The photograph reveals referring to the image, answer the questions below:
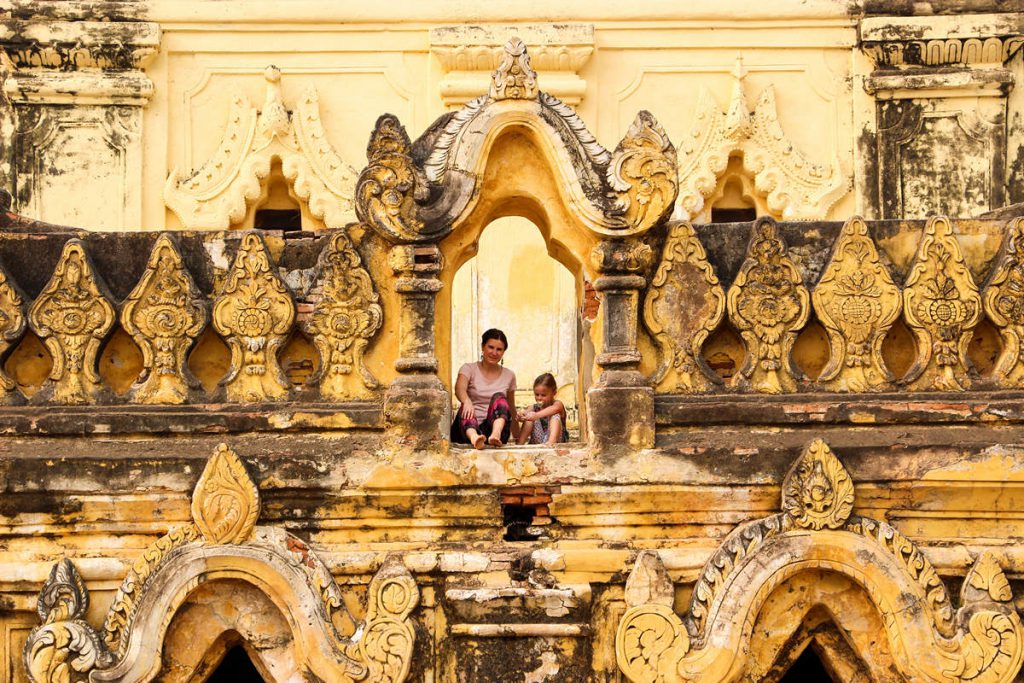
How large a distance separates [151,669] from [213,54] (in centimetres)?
657

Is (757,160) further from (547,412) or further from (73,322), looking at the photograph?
(73,322)

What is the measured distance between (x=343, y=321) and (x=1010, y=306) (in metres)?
3.42

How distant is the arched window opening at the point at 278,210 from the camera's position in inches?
563

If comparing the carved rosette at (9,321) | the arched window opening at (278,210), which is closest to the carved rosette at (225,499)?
the carved rosette at (9,321)

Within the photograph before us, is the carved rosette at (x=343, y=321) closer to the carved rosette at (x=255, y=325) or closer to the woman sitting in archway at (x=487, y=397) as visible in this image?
the carved rosette at (x=255, y=325)

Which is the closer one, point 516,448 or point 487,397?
point 516,448

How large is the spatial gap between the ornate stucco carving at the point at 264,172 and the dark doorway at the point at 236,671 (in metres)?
4.27

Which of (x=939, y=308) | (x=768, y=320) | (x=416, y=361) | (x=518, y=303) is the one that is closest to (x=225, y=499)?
(x=416, y=361)

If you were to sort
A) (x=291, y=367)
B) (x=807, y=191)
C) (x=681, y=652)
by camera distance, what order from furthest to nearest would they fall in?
(x=807, y=191)
(x=291, y=367)
(x=681, y=652)

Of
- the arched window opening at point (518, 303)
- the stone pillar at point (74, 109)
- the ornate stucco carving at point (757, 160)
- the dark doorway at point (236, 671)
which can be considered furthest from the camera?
the stone pillar at point (74, 109)

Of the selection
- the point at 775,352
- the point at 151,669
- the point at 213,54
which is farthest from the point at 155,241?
the point at 213,54

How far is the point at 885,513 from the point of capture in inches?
366

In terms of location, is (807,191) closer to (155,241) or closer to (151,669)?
(155,241)

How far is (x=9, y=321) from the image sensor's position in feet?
31.1
